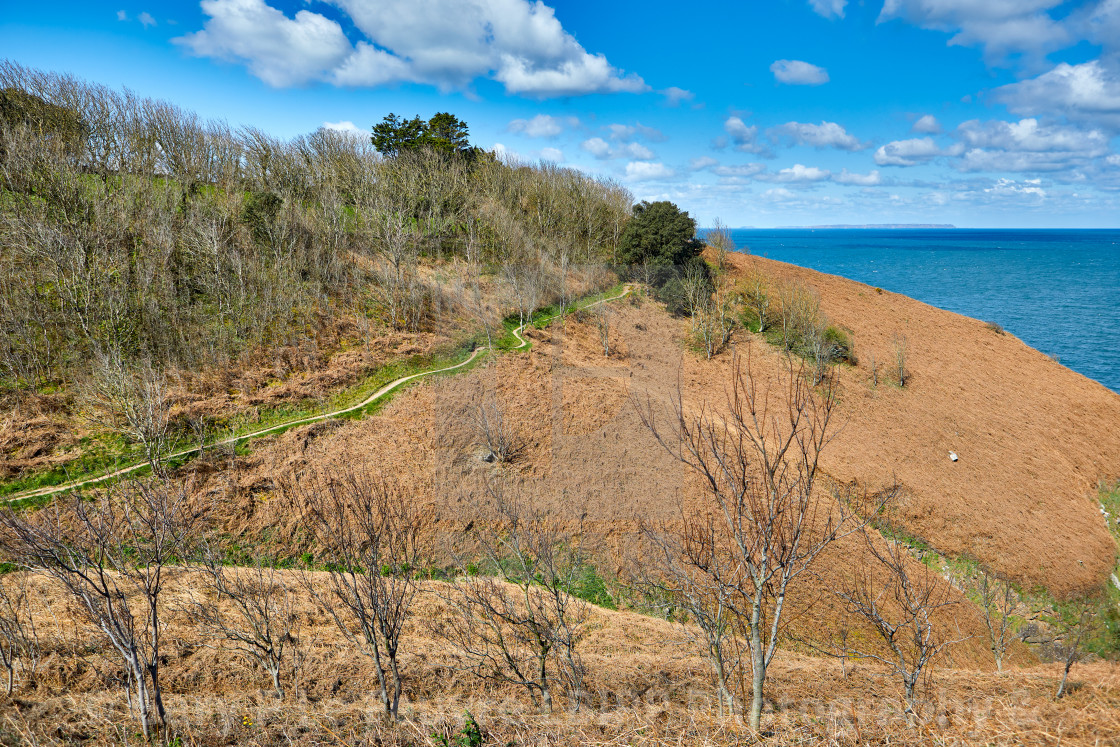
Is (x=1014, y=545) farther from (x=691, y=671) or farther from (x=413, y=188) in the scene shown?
(x=413, y=188)

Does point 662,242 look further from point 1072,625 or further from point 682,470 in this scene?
point 1072,625

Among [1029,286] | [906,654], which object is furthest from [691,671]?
[1029,286]

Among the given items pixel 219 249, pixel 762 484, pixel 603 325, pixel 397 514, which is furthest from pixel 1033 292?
pixel 219 249

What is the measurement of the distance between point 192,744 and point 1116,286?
15727 centimetres

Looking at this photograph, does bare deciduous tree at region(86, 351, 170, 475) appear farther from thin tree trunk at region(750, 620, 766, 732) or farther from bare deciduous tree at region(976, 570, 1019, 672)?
bare deciduous tree at region(976, 570, 1019, 672)

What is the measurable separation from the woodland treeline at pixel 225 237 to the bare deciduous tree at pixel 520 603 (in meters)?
18.4

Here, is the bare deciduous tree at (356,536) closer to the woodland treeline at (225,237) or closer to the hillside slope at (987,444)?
the woodland treeline at (225,237)

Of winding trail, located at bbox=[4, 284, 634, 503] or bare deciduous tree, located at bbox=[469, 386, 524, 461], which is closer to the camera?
winding trail, located at bbox=[4, 284, 634, 503]

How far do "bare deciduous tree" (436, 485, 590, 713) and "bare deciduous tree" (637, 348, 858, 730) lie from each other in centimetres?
492

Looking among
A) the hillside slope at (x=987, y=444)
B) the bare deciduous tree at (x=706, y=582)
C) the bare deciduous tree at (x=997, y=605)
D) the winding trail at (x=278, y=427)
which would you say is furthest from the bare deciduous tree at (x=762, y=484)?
the winding trail at (x=278, y=427)

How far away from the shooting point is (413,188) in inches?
1801

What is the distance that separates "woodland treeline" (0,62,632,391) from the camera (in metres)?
26.5

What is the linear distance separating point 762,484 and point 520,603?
14.6m

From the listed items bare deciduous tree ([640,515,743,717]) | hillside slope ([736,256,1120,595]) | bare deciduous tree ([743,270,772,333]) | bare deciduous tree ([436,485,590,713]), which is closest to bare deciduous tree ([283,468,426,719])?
bare deciduous tree ([436,485,590,713])
